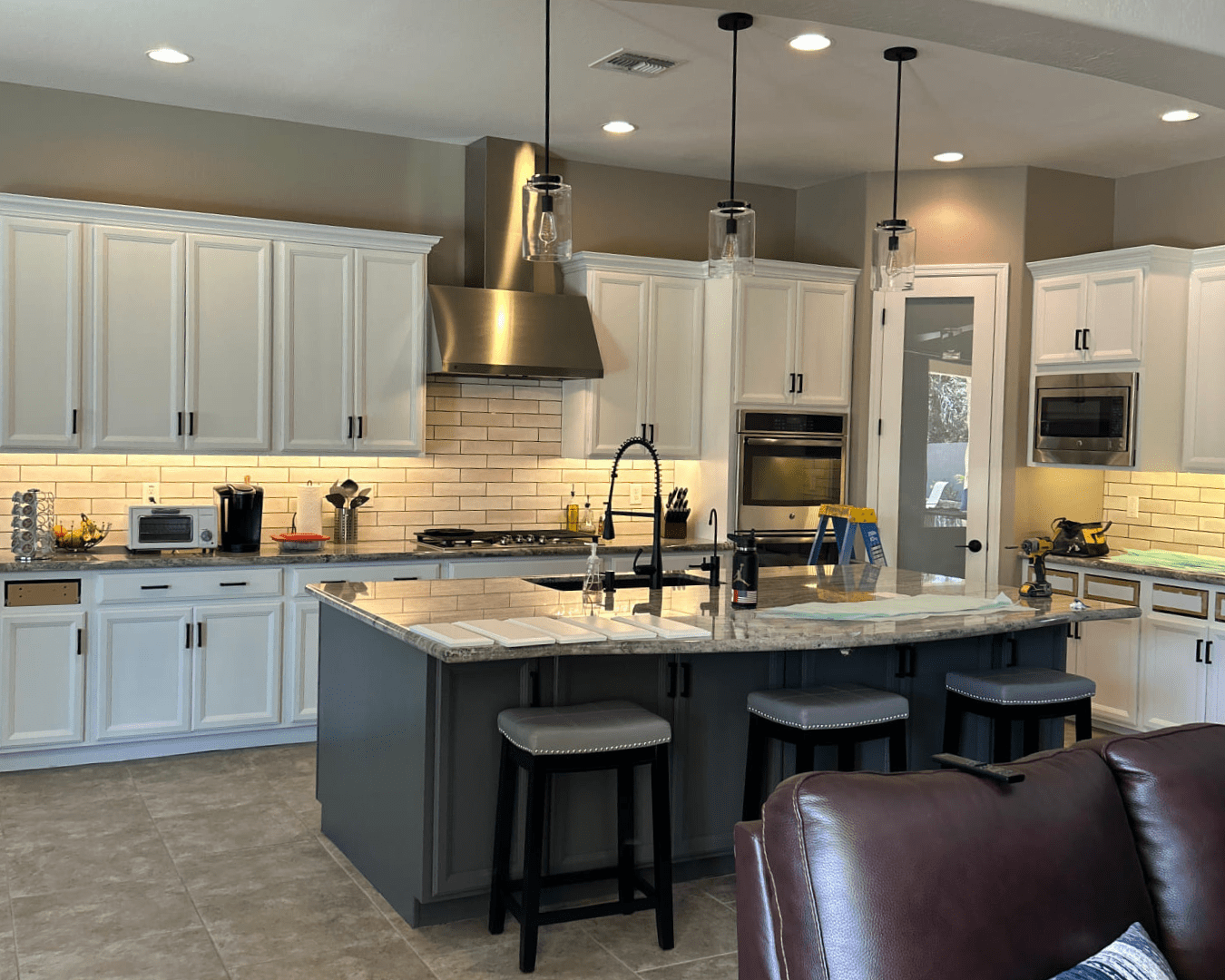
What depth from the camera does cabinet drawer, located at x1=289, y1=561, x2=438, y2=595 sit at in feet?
17.6

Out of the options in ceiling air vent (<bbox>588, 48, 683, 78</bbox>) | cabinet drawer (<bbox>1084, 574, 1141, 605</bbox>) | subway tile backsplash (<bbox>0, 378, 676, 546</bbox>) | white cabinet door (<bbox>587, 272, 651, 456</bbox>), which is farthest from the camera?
white cabinet door (<bbox>587, 272, 651, 456</bbox>)

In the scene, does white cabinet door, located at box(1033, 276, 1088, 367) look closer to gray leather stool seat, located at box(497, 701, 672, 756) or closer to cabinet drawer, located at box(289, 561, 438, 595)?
cabinet drawer, located at box(289, 561, 438, 595)

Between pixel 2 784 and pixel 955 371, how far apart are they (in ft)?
16.7

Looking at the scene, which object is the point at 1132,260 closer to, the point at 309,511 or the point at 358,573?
the point at 358,573

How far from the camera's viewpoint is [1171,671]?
553cm

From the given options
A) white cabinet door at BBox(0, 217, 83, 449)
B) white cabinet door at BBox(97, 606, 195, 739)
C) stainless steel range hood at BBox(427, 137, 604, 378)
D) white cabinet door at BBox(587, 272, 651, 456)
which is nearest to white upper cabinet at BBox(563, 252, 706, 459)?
white cabinet door at BBox(587, 272, 651, 456)

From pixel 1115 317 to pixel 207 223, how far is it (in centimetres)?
448

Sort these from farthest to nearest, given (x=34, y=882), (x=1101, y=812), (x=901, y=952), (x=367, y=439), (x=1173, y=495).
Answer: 1. (x=1173, y=495)
2. (x=367, y=439)
3. (x=34, y=882)
4. (x=1101, y=812)
5. (x=901, y=952)

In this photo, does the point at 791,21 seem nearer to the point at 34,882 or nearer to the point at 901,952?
the point at 901,952

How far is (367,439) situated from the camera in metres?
5.78

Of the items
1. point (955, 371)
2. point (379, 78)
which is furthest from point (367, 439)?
point (955, 371)

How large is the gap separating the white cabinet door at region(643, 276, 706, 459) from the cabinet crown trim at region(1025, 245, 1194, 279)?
195 centimetres

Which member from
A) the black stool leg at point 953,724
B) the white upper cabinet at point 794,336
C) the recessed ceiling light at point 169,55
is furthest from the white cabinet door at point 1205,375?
the recessed ceiling light at point 169,55

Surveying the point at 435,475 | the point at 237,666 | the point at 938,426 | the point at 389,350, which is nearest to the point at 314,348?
the point at 389,350
